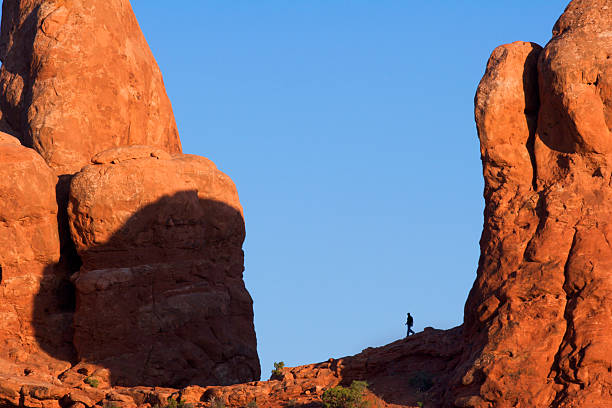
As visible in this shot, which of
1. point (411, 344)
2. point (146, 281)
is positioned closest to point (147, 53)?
point (146, 281)

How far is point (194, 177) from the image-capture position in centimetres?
3047

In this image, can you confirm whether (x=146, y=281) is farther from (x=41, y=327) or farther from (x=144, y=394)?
(x=144, y=394)

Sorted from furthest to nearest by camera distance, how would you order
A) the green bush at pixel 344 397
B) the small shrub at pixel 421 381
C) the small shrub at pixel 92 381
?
the small shrub at pixel 92 381
the small shrub at pixel 421 381
the green bush at pixel 344 397

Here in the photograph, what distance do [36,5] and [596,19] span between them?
20.8 m

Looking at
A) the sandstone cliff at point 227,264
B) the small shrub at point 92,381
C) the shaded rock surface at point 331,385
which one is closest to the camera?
the sandstone cliff at point 227,264

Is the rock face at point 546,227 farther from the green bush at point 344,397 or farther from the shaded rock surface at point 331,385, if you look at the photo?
the green bush at point 344,397

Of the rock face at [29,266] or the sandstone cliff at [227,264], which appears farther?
the rock face at [29,266]

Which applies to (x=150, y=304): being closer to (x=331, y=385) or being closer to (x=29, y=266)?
(x=29, y=266)

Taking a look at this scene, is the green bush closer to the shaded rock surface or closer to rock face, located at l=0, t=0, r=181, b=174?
the shaded rock surface

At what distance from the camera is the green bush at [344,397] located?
20.0m

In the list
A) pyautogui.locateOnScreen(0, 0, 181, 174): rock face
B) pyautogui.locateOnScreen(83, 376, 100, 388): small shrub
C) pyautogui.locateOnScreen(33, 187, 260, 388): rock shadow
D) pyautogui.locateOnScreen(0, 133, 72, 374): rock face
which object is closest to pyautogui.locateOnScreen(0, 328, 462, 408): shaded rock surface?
→ pyautogui.locateOnScreen(83, 376, 100, 388): small shrub

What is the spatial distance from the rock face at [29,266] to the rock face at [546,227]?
13.1m

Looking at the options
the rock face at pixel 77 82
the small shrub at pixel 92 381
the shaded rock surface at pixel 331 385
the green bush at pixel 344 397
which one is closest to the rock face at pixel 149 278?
the small shrub at pixel 92 381

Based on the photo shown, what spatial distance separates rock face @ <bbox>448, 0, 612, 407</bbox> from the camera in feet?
58.9
